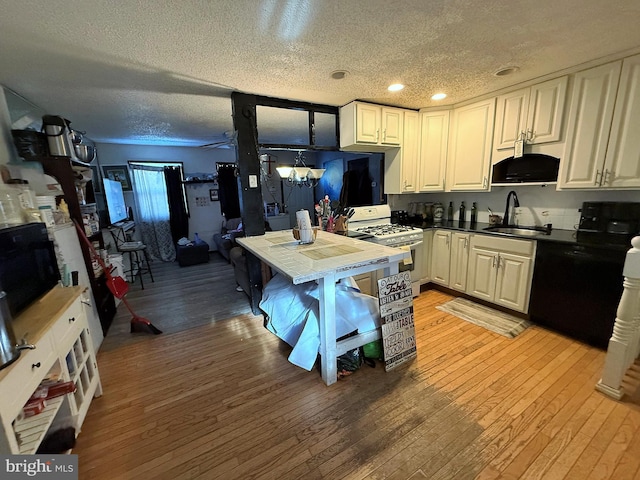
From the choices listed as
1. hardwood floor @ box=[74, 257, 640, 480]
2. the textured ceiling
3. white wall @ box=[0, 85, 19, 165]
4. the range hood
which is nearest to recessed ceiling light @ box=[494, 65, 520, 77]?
the textured ceiling

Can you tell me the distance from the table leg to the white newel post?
1.80 meters

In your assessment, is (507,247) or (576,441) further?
(507,247)

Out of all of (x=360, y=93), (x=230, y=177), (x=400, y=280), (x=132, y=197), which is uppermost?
(x=360, y=93)

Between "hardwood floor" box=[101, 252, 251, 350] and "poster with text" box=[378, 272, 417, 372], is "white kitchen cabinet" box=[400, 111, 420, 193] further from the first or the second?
"hardwood floor" box=[101, 252, 251, 350]

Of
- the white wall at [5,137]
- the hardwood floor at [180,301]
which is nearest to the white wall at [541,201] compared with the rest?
the hardwood floor at [180,301]

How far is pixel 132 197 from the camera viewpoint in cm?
505

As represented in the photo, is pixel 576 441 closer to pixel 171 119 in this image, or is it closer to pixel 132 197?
pixel 171 119

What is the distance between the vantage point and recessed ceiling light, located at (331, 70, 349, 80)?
209 cm

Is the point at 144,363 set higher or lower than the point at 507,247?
lower

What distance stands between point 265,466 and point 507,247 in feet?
8.96

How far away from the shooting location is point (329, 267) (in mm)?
1615

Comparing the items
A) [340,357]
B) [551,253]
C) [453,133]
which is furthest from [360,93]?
[340,357]

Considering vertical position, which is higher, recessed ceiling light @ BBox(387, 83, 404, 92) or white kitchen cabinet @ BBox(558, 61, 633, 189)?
recessed ceiling light @ BBox(387, 83, 404, 92)

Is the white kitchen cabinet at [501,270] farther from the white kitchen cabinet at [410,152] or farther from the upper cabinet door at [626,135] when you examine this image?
the white kitchen cabinet at [410,152]
